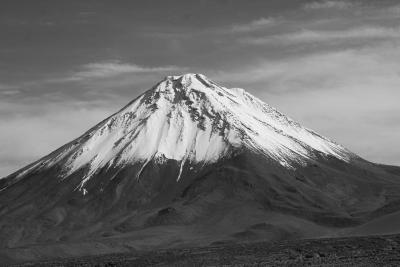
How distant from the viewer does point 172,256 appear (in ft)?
356

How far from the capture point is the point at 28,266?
111 metres

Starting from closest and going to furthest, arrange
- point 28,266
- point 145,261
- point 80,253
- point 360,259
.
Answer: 1. point 360,259
2. point 145,261
3. point 28,266
4. point 80,253

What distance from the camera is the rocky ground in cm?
8156

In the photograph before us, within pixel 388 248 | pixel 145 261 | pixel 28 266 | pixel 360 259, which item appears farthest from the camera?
pixel 28 266

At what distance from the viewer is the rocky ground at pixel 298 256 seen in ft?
268

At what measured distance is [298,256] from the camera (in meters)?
91.3

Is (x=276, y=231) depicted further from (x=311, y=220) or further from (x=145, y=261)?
(x=145, y=261)

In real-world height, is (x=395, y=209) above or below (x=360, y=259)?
above

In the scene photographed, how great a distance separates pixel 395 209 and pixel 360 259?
11870 centimetres

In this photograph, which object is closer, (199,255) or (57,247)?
(199,255)

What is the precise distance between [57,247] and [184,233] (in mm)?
37147

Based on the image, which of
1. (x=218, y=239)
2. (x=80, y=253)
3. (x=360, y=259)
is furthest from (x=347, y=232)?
(x=360, y=259)

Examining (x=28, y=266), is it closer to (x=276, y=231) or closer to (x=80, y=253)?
(x=80, y=253)

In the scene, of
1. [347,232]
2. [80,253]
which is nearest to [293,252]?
[80,253]
